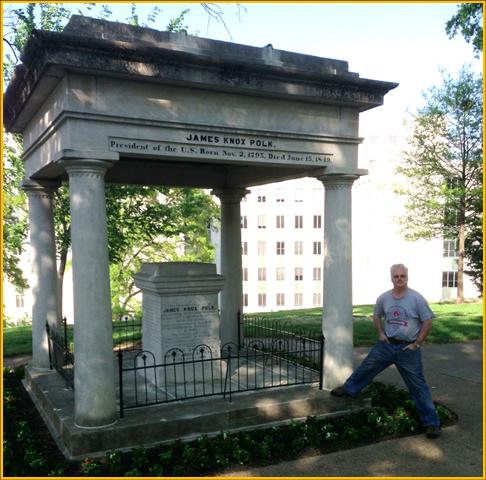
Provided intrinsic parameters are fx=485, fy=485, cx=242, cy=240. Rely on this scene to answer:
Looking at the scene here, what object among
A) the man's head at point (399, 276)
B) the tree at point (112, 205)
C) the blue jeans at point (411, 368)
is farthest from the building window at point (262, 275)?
the man's head at point (399, 276)

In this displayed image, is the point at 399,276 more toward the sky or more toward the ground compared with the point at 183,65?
more toward the ground

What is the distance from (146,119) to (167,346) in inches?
134

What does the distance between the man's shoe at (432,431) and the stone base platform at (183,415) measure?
105 cm

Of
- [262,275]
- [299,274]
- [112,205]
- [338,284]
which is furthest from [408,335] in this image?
[299,274]

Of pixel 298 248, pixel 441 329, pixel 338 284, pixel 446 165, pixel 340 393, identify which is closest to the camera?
pixel 340 393

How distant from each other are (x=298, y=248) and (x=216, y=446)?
159 feet

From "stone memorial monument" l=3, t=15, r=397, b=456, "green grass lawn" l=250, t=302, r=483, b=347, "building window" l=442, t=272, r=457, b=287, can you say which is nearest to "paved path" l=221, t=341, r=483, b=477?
"stone memorial monument" l=3, t=15, r=397, b=456

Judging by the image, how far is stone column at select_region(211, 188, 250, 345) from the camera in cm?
1009

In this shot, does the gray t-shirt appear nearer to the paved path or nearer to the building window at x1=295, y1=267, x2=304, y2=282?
the paved path

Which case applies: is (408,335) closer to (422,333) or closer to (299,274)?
(422,333)

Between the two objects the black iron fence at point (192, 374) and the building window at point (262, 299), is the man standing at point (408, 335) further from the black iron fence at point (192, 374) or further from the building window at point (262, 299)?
the building window at point (262, 299)

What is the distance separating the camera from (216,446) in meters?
5.48

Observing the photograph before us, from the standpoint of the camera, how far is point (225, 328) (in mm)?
10141

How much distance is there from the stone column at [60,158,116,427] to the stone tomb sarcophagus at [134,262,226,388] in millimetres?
1541
